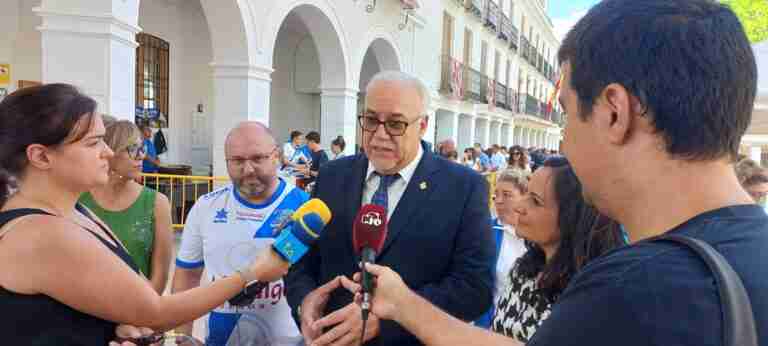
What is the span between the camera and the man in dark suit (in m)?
2.00

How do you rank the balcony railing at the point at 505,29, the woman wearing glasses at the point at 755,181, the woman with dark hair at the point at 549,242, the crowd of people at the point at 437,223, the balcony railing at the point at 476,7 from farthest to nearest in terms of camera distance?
the balcony railing at the point at 505,29, the balcony railing at the point at 476,7, the woman wearing glasses at the point at 755,181, the woman with dark hair at the point at 549,242, the crowd of people at the point at 437,223

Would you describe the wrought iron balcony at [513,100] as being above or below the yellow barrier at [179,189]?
above

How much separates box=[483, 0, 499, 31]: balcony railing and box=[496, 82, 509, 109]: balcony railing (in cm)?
286

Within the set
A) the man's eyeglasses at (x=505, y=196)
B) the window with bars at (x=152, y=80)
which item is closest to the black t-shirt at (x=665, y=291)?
the man's eyeglasses at (x=505, y=196)

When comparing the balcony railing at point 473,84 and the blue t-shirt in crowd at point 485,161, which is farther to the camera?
the balcony railing at point 473,84

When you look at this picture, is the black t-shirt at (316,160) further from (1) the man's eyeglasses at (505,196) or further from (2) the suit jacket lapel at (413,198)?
(2) the suit jacket lapel at (413,198)

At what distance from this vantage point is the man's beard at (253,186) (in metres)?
2.67

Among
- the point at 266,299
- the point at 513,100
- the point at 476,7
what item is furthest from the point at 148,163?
the point at 513,100

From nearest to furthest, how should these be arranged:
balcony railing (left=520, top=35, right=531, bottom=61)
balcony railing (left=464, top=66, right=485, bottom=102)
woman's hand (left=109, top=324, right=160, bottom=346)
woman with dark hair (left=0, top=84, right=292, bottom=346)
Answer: woman with dark hair (left=0, top=84, right=292, bottom=346), woman's hand (left=109, top=324, right=160, bottom=346), balcony railing (left=464, top=66, right=485, bottom=102), balcony railing (left=520, top=35, right=531, bottom=61)

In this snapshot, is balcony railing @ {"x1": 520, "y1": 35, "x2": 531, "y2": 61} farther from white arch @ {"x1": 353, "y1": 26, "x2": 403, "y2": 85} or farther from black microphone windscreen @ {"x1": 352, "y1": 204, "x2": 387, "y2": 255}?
black microphone windscreen @ {"x1": 352, "y1": 204, "x2": 387, "y2": 255}

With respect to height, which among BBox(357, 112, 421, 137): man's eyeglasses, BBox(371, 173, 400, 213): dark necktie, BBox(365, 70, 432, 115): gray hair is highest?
BBox(365, 70, 432, 115): gray hair

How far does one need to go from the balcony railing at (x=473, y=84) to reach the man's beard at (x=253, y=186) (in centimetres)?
1607

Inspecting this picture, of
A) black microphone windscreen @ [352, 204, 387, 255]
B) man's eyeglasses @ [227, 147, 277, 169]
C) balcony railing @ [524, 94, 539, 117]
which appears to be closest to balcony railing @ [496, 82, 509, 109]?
balcony railing @ [524, 94, 539, 117]

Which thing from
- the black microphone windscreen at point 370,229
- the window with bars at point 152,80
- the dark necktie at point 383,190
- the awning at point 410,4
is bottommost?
the black microphone windscreen at point 370,229
